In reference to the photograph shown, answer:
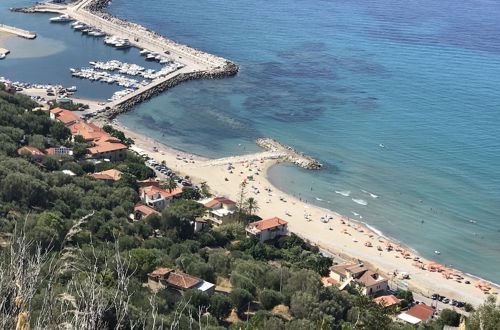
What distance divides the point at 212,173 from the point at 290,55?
3477 centimetres

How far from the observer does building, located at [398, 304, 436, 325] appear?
31.9 metres

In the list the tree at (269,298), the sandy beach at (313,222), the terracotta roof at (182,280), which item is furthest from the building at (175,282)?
the sandy beach at (313,222)

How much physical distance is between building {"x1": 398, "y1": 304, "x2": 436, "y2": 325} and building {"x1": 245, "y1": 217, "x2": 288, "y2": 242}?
10507 millimetres

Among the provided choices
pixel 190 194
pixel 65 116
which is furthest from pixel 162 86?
pixel 190 194

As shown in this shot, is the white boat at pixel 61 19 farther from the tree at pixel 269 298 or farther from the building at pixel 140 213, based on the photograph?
the tree at pixel 269 298

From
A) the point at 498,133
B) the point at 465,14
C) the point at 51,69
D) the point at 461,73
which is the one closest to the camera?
the point at 498,133

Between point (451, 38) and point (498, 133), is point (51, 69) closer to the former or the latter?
point (498, 133)

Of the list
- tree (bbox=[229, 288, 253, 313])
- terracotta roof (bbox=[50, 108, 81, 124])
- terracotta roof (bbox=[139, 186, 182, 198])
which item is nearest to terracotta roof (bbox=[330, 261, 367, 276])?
tree (bbox=[229, 288, 253, 313])

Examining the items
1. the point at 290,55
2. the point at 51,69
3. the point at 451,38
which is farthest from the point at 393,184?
the point at 451,38

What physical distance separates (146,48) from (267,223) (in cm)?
4651

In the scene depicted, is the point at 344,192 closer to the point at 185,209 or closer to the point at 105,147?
the point at 185,209

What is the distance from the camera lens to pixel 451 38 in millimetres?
91125

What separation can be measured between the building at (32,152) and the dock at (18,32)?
4547cm

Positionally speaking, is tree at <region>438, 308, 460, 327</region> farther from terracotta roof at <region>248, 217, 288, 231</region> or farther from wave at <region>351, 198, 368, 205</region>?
wave at <region>351, 198, 368, 205</region>
